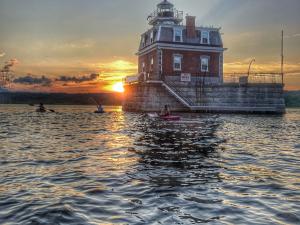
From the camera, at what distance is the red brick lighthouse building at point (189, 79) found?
47.4 meters

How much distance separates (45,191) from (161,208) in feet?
10.7

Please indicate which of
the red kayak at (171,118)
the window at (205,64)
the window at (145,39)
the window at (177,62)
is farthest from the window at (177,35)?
the red kayak at (171,118)

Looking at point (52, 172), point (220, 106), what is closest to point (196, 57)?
point (220, 106)

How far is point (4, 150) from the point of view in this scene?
15867 mm

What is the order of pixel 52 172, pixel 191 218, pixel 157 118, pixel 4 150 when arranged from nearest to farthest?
pixel 191 218 → pixel 52 172 → pixel 4 150 → pixel 157 118

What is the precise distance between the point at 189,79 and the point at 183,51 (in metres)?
5.06

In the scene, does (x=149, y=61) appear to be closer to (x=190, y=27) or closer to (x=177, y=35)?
(x=177, y=35)

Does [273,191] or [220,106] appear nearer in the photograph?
[273,191]

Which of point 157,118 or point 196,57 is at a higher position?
point 196,57

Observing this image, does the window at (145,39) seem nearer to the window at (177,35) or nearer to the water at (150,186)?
the window at (177,35)

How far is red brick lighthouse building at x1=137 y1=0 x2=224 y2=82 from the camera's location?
163 feet

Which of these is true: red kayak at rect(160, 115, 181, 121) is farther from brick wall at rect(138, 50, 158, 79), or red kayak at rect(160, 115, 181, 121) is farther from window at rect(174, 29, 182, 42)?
window at rect(174, 29, 182, 42)

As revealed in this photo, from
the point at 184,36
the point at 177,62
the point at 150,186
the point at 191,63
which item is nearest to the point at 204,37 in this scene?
the point at 184,36

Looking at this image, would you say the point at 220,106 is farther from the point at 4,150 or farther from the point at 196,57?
the point at 4,150
